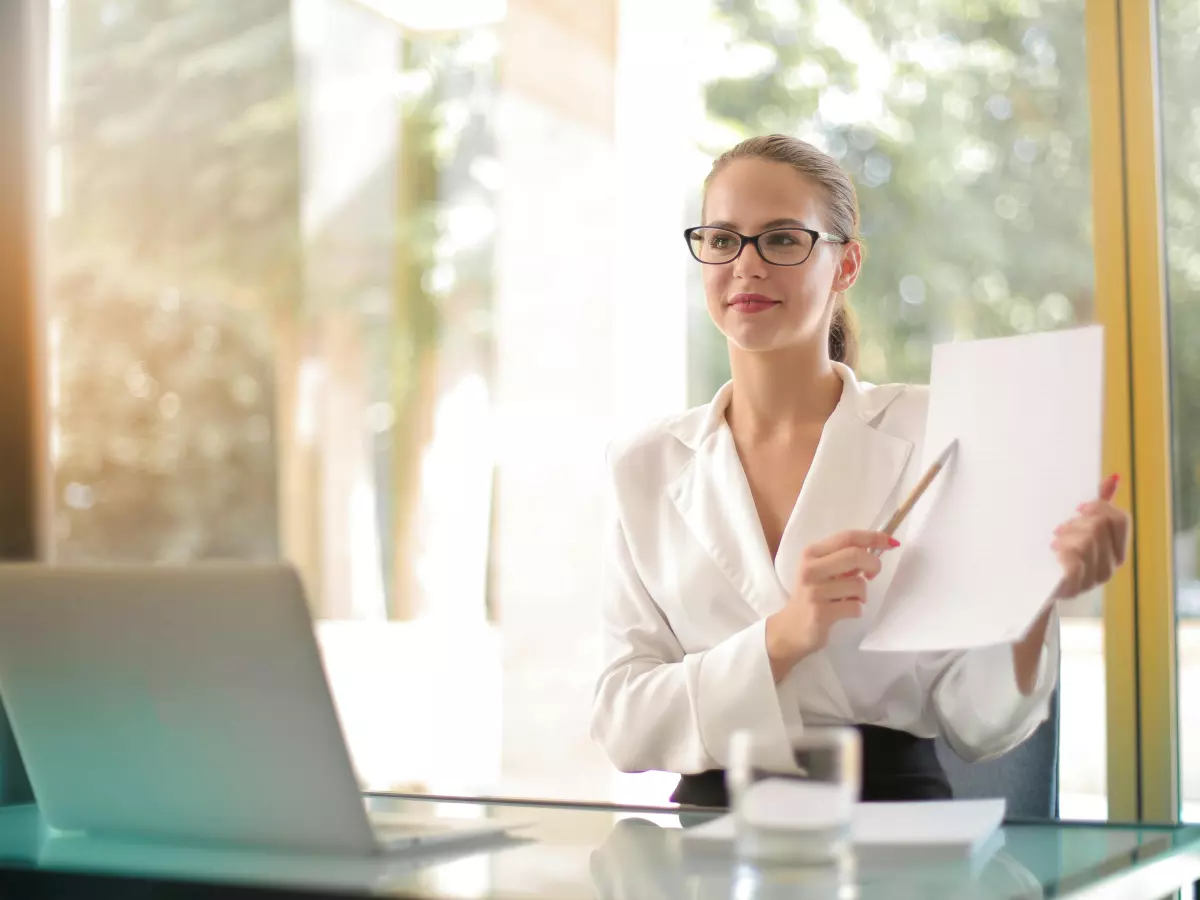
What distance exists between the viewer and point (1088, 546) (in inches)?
42.5

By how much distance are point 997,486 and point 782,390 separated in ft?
2.01

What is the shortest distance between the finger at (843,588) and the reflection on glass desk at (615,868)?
257 mm

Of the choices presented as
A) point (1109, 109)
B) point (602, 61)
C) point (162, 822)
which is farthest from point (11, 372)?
point (1109, 109)

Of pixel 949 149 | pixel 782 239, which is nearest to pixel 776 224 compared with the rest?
pixel 782 239

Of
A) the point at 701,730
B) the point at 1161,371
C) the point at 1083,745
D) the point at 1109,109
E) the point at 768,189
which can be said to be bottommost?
the point at 1083,745

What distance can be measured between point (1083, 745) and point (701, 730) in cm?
105

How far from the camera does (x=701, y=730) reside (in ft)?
4.83

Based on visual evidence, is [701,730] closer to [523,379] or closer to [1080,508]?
[1080,508]

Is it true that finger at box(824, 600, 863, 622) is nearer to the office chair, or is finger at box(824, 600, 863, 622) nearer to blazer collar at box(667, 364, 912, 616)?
blazer collar at box(667, 364, 912, 616)

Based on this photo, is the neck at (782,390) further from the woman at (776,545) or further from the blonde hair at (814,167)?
the blonde hair at (814,167)

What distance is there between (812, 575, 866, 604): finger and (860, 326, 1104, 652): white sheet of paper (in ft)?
0.25

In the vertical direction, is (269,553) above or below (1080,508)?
below

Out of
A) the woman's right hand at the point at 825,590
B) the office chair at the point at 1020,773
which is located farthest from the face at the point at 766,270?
the office chair at the point at 1020,773

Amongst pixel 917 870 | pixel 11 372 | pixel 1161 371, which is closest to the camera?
pixel 917 870
